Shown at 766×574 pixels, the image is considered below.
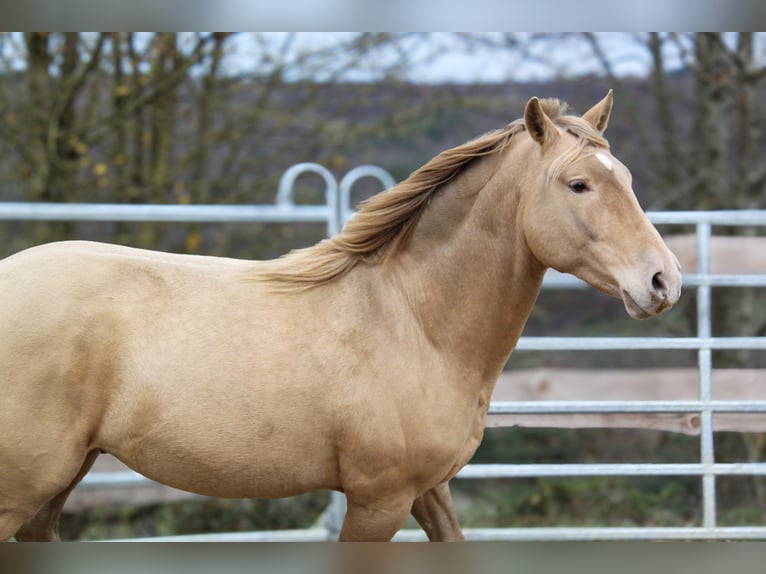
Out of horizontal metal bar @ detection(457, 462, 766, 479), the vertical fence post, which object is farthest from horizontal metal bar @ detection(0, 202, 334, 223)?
the vertical fence post

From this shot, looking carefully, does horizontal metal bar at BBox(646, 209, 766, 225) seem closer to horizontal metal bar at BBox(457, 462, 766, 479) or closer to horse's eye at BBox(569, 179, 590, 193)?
horizontal metal bar at BBox(457, 462, 766, 479)

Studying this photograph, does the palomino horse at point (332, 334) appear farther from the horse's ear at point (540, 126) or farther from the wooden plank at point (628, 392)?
the wooden plank at point (628, 392)

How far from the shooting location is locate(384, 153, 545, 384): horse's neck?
9.55 ft

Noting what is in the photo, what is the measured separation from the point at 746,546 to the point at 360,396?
157 centimetres

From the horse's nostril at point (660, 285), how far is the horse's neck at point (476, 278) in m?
0.46

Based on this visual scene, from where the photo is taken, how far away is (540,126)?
110 inches

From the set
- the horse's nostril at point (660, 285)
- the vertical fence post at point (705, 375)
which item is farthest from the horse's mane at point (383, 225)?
the vertical fence post at point (705, 375)

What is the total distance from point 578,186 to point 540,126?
0.26 meters

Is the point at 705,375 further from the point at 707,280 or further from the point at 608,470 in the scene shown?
the point at 608,470

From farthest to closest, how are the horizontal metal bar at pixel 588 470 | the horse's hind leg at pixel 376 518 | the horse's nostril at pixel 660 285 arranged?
the horizontal metal bar at pixel 588 470
the horse's hind leg at pixel 376 518
the horse's nostril at pixel 660 285

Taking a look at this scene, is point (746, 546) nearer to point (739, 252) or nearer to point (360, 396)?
point (360, 396)

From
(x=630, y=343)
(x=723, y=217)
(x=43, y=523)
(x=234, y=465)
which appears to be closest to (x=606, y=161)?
(x=234, y=465)

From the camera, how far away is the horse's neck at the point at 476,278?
Answer: 2912 millimetres

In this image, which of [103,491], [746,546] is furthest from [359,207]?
[103,491]
